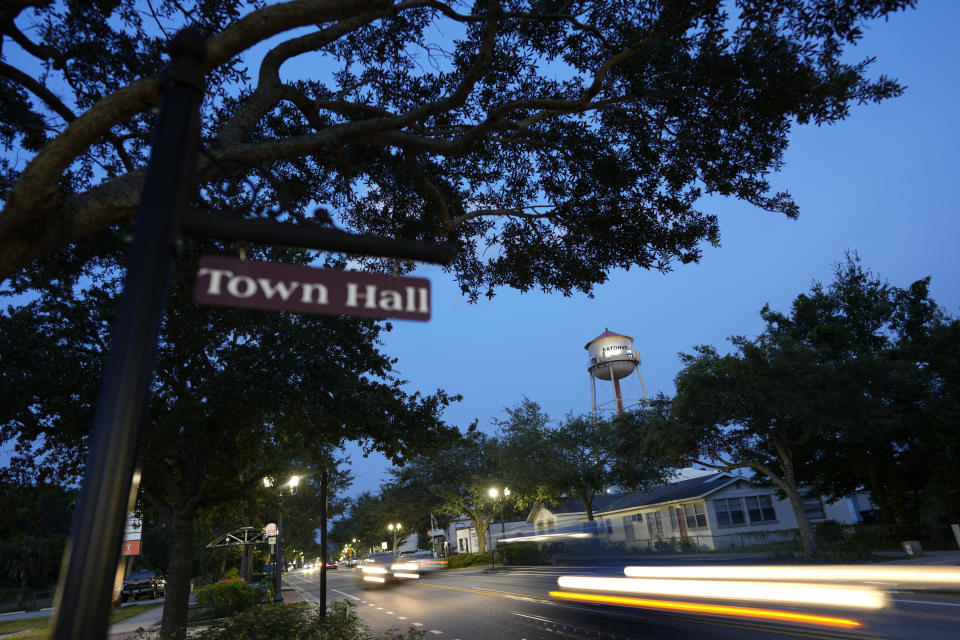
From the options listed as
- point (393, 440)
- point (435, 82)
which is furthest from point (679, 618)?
point (435, 82)

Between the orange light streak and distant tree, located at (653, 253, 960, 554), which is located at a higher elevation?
distant tree, located at (653, 253, 960, 554)

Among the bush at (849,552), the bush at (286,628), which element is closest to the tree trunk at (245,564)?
the bush at (286,628)

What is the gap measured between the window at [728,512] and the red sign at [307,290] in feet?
140

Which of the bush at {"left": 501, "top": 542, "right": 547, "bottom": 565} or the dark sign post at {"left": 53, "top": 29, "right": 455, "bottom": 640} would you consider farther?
the bush at {"left": 501, "top": 542, "right": 547, "bottom": 565}

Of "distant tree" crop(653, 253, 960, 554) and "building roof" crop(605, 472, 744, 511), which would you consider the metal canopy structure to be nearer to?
"distant tree" crop(653, 253, 960, 554)

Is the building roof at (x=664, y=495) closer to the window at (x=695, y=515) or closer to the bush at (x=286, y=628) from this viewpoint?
the window at (x=695, y=515)

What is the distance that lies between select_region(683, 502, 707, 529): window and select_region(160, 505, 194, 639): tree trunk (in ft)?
117

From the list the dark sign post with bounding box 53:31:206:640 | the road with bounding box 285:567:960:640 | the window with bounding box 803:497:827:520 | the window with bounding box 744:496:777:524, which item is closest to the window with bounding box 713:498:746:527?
the window with bounding box 744:496:777:524

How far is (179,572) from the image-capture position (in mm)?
14273

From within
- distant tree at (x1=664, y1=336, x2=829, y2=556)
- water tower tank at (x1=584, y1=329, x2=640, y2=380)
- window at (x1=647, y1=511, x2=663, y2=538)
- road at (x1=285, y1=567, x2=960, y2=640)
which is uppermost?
water tower tank at (x1=584, y1=329, x2=640, y2=380)

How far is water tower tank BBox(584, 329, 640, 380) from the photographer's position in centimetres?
5397

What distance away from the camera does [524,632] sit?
39.5 ft

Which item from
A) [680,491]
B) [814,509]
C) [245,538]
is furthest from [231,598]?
[814,509]

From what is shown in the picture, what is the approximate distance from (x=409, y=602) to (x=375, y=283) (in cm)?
2206
